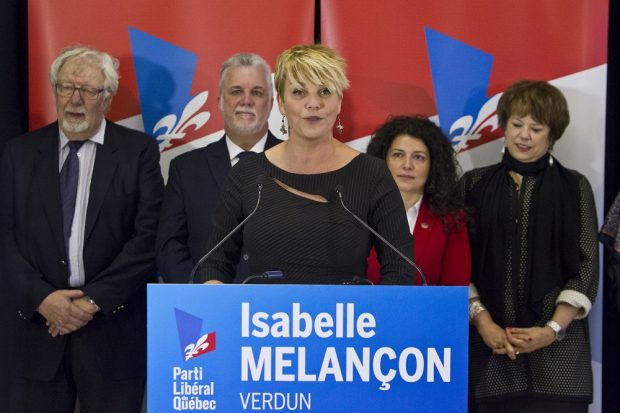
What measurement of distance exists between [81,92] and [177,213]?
2.16ft

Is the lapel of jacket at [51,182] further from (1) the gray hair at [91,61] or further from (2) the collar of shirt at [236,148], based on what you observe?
(2) the collar of shirt at [236,148]

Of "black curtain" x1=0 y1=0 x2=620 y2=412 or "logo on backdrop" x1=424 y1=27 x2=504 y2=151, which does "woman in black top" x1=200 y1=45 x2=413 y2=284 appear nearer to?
"logo on backdrop" x1=424 y1=27 x2=504 y2=151

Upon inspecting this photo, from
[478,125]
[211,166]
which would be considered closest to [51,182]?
[211,166]

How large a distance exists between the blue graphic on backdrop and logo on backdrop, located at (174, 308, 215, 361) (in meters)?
2.10

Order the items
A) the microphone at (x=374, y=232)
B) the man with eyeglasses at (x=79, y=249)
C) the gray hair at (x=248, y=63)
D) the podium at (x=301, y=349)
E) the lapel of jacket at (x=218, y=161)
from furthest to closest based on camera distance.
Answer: the gray hair at (x=248, y=63) → the lapel of jacket at (x=218, y=161) → the man with eyeglasses at (x=79, y=249) → the microphone at (x=374, y=232) → the podium at (x=301, y=349)

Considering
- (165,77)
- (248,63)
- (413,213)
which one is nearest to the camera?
(413,213)

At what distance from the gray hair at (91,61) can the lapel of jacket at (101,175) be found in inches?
8.2

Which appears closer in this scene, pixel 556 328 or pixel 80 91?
pixel 556 328

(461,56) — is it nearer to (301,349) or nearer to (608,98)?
A: (608,98)

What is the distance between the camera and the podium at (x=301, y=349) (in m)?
2.00

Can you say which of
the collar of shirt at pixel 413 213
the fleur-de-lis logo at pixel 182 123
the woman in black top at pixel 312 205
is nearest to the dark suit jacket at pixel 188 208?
the fleur-de-lis logo at pixel 182 123

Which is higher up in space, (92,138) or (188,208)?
(92,138)

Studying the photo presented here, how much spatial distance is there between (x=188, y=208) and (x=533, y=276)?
53.4 inches

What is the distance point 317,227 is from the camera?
2404 mm
